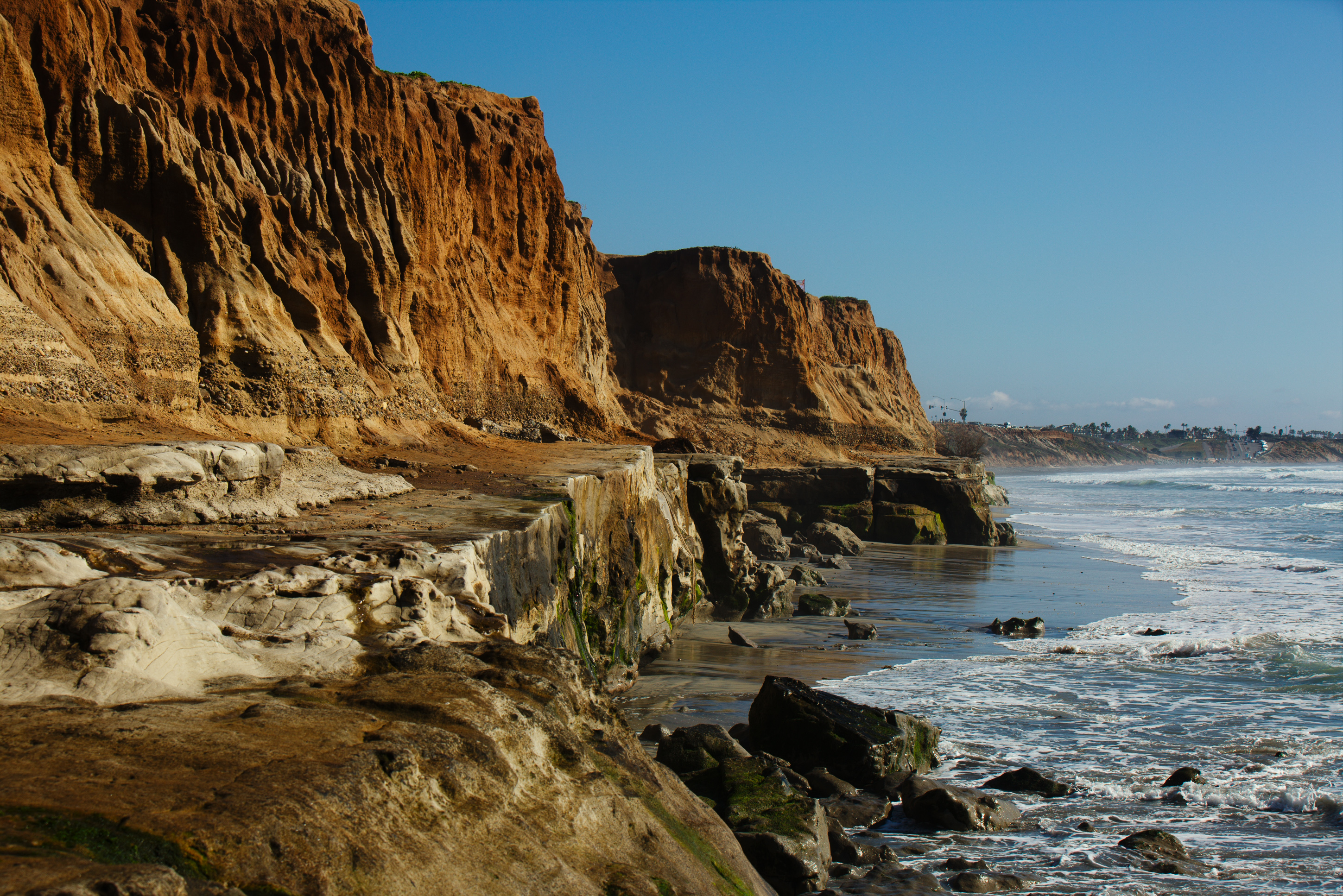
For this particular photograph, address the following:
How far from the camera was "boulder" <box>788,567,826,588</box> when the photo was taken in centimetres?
2202

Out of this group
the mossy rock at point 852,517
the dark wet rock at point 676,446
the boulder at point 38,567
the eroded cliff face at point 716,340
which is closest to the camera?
the boulder at point 38,567

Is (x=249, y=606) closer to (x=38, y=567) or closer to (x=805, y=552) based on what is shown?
(x=38, y=567)

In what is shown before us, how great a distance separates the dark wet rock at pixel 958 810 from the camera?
26.9 ft

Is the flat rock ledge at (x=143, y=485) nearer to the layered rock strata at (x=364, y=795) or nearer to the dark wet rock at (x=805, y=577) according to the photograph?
the layered rock strata at (x=364, y=795)

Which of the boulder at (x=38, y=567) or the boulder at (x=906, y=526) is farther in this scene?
the boulder at (x=906, y=526)

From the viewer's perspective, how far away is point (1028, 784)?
29.8ft

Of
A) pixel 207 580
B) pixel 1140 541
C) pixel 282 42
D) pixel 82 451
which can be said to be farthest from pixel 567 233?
pixel 207 580

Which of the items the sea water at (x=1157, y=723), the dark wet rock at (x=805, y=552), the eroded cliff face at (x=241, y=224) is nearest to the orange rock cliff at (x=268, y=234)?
the eroded cliff face at (x=241, y=224)

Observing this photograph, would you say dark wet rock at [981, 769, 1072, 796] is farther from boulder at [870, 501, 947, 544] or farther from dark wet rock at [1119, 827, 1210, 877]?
boulder at [870, 501, 947, 544]

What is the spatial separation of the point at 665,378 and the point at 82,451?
3876 centimetres

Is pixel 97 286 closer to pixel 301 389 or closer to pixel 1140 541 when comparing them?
pixel 301 389

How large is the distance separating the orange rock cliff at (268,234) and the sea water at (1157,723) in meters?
10.0

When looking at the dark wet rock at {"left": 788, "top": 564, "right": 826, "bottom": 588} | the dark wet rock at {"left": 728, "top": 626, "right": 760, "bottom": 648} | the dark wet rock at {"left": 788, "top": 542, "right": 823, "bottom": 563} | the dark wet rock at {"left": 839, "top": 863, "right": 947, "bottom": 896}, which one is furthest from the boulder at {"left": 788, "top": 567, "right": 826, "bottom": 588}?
the dark wet rock at {"left": 839, "top": 863, "right": 947, "bottom": 896}

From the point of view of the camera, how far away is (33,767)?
346 cm
